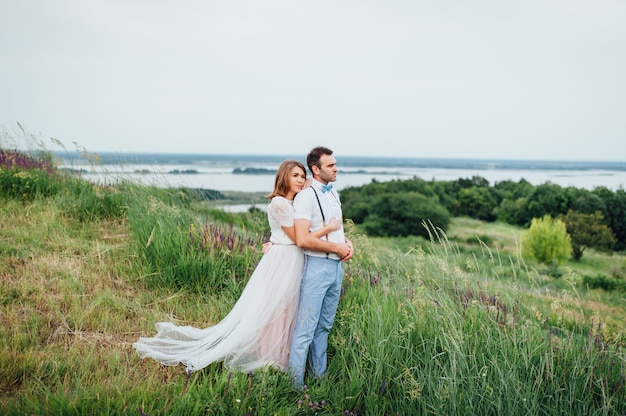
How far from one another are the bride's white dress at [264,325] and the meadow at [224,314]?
153 millimetres

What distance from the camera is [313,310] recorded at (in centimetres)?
396

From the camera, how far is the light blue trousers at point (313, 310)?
3945 mm

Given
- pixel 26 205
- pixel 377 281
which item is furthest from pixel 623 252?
pixel 26 205

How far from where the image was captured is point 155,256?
5879 millimetres

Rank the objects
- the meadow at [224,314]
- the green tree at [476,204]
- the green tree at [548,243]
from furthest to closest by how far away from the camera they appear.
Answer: the green tree at [476,204] → the green tree at [548,243] → the meadow at [224,314]

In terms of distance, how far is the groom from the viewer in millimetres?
3922

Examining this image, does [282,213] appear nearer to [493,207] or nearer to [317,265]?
[317,265]

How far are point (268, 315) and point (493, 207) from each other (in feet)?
202

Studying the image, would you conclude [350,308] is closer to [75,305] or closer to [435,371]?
[435,371]

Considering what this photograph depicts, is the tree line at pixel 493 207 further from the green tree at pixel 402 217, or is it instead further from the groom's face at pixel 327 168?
the groom's face at pixel 327 168

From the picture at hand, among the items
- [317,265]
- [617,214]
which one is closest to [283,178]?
[317,265]

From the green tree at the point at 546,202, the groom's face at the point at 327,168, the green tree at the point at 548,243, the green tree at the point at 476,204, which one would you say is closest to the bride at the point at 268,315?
the groom's face at the point at 327,168

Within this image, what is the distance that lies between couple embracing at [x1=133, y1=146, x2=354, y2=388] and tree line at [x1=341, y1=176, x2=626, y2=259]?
41051 mm

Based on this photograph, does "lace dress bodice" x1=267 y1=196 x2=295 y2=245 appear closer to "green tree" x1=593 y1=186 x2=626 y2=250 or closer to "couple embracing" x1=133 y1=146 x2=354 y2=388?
"couple embracing" x1=133 y1=146 x2=354 y2=388
